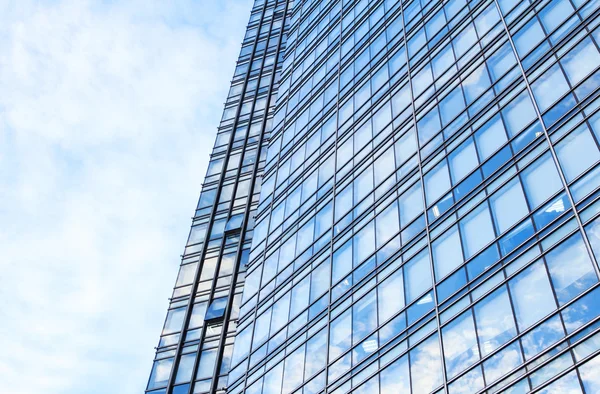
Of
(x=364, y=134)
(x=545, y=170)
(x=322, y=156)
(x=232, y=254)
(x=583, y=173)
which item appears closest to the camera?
(x=583, y=173)

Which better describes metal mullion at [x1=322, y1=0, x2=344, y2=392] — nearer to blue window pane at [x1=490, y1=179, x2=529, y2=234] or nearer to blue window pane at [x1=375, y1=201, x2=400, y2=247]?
blue window pane at [x1=375, y1=201, x2=400, y2=247]

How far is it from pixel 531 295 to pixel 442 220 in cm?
560

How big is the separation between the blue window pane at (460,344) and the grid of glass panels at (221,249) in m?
15.6

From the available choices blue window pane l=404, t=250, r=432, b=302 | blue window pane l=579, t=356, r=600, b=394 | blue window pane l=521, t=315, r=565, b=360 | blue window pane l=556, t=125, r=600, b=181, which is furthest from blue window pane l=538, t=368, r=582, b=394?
blue window pane l=404, t=250, r=432, b=302

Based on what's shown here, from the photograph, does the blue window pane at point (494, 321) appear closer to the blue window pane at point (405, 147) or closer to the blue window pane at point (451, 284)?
the blue window pane at point (451, 284)

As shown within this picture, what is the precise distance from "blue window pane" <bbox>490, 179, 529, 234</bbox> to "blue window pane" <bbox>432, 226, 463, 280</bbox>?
5.19 ft

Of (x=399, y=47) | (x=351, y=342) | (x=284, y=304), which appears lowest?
(x=351, y=342)

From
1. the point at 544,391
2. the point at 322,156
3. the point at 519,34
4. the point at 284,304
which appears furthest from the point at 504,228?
the point at 322,156

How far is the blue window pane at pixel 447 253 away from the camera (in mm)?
21484

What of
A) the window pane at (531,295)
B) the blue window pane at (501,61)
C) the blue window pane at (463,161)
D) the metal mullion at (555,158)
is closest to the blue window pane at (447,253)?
the blue window pane at (463,161)

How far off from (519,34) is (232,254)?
20.3 metres

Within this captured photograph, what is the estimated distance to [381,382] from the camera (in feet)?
70.8

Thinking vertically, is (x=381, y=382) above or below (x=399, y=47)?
below

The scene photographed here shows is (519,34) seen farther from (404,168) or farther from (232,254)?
(232,254)
